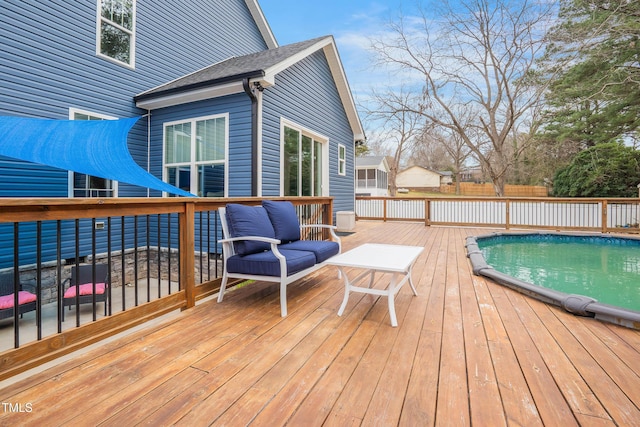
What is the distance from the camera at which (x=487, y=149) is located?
1684cm

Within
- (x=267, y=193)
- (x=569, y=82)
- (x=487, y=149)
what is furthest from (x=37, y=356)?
(x=487, y=149)

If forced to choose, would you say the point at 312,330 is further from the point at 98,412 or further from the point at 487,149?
the point at 487,149

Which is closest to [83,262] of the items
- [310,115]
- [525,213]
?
[310,115]

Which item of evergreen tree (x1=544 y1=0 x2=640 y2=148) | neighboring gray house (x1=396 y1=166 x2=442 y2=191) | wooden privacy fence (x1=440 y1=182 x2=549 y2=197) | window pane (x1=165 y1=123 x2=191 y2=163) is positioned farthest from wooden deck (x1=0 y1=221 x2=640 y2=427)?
neighboring gray house (x1=396 y1=166 x2=442 y2=191)

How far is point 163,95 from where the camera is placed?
599cm

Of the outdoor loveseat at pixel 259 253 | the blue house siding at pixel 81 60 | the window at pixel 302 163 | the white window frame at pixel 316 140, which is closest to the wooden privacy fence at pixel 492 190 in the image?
the white window frame at pixel 316 140

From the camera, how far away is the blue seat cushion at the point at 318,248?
3.42 meters

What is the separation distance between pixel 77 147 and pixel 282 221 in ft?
9.64

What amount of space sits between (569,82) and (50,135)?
50.7 feet

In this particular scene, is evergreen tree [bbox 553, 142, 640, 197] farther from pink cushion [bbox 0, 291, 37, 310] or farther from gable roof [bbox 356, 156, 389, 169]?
pink cushion [bbox 0, 291, 37, 310]

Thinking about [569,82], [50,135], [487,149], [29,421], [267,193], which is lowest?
[29,421]

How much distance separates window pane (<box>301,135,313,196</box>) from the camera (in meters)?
7.54

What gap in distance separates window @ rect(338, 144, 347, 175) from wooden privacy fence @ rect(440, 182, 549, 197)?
513 inches

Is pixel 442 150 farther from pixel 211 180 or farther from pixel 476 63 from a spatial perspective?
pixel 211 180
